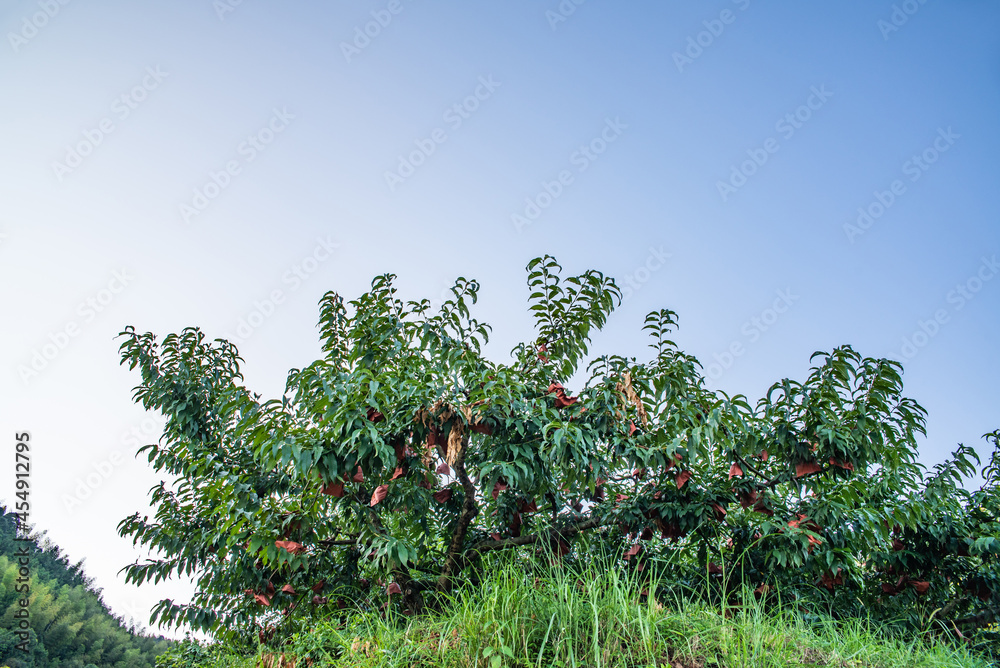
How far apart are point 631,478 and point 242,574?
8.09 feet

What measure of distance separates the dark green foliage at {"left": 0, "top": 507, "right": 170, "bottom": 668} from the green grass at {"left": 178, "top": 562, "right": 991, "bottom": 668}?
14.1 feet

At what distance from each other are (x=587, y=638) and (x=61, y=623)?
5.93 metres

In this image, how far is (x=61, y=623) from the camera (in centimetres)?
597

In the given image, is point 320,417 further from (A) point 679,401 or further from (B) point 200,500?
(A) point 679,401

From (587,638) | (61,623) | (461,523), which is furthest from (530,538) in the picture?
(61,623)

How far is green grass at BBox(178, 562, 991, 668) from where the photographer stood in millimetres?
2426

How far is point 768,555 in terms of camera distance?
3488 millimetres

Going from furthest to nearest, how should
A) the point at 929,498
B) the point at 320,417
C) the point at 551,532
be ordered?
the point at 929,498 < the point at 551,532 < the point at 320,417

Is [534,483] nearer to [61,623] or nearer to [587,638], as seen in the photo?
[587,638]

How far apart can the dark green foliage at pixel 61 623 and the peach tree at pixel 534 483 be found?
8.21 feet

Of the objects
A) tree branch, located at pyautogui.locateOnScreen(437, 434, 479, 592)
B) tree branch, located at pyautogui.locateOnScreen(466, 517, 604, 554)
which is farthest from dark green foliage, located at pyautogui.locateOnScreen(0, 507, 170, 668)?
tree branch, located at pyautogui.locateOnScreen(466, 517, 604, 554)

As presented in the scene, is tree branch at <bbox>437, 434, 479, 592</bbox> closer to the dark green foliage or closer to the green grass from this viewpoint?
the green grass

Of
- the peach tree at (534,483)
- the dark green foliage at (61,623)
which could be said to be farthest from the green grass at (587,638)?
the dark green foliage at (61,623)

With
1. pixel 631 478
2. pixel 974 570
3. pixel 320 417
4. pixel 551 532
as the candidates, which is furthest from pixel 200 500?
pixel 974 570
